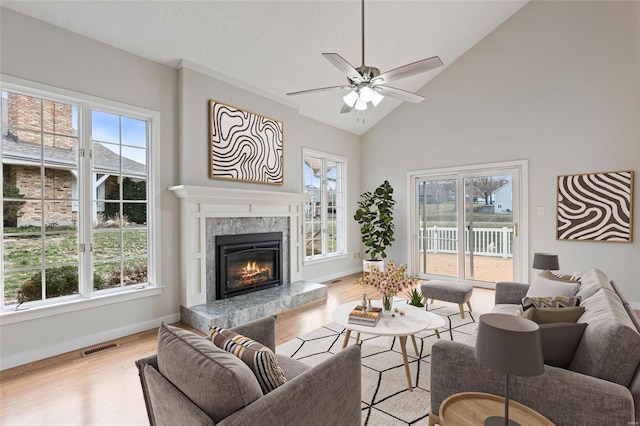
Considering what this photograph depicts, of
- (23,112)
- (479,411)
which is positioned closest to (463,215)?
(479,411)

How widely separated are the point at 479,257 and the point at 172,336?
17.1 ft

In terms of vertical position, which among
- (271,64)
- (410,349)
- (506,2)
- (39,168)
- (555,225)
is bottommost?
(410,349)

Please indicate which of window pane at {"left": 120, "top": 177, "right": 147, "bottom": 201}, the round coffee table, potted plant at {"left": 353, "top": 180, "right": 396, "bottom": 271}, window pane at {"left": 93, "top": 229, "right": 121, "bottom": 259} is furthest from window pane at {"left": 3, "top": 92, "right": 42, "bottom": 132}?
potted plant at {"left": 353, "top": 180, "right": 396, "bottom": 271}

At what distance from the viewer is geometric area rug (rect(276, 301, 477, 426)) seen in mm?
2035

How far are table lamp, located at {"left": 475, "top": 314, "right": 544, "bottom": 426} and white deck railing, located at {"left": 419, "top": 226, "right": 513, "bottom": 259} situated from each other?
14.3ft

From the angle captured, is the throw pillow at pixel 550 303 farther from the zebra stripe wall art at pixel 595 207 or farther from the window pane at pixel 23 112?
the window pane at pixel 23 112

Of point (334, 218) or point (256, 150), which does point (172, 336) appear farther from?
point (334, 218)

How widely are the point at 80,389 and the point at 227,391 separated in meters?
2.05

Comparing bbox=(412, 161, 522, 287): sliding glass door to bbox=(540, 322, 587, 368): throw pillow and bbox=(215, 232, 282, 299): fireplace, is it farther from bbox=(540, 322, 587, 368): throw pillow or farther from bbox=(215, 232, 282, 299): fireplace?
bbox=(540, 322, 587, 368): throw pillow

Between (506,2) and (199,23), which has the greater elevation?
(506,2)

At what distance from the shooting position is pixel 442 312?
4.02 meters

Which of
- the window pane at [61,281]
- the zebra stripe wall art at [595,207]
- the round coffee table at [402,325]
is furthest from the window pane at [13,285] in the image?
the zebra stripe wall art at [595,207]

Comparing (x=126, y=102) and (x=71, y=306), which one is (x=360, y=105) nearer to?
(x=126, y=102)

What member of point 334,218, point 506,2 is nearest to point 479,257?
point 334,218
